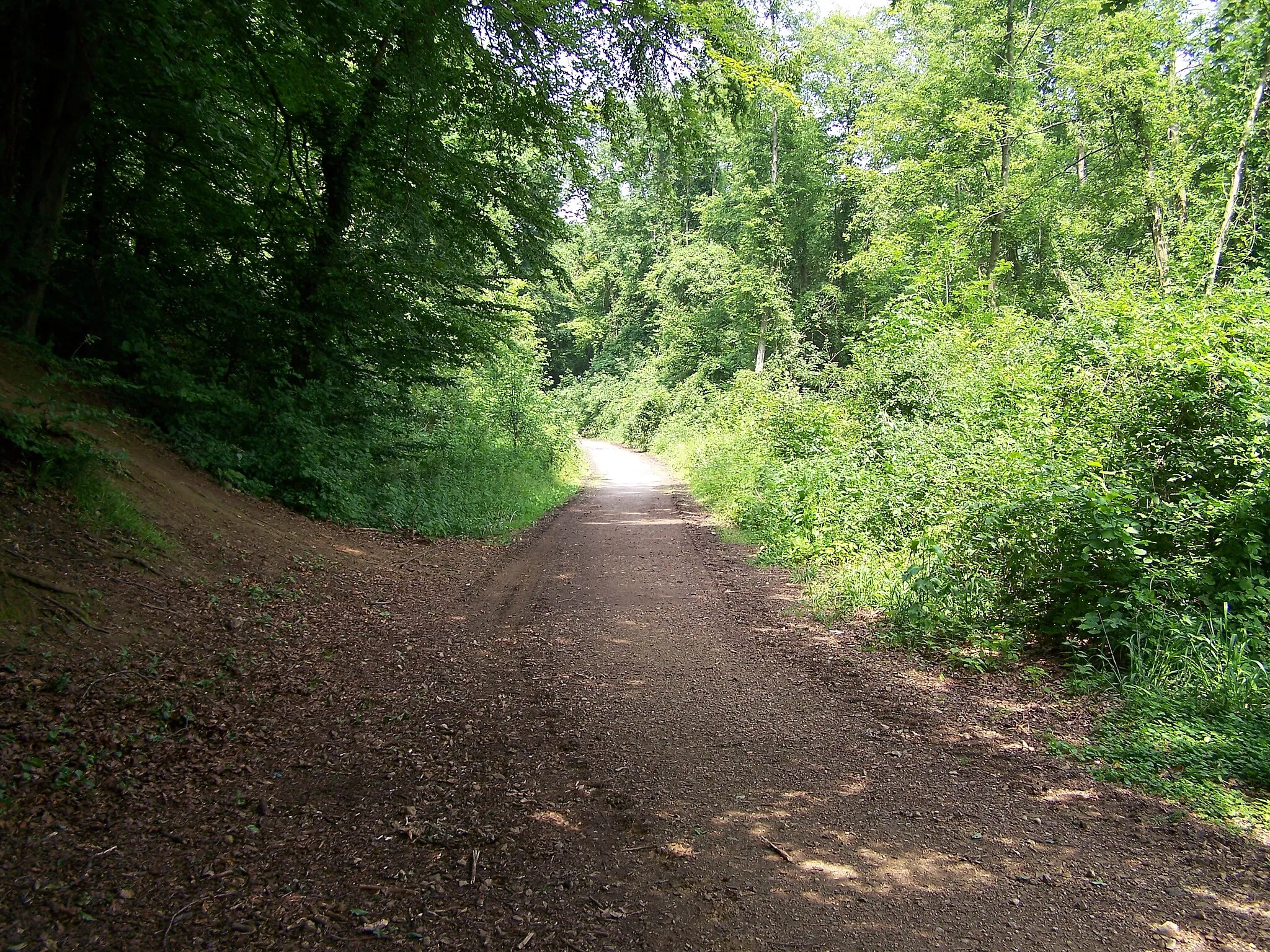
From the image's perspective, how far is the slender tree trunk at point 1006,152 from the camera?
21.0 m

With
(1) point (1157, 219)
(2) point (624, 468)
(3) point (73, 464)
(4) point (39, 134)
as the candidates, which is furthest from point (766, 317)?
(3) point (73, 464)

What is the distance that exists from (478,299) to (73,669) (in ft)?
29.3

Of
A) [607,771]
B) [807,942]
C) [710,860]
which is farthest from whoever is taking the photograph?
[607,771]

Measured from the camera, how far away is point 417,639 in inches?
232

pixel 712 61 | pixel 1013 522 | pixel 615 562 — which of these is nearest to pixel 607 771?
pixel 1013 522

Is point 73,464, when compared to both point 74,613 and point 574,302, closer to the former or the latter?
point 74,613

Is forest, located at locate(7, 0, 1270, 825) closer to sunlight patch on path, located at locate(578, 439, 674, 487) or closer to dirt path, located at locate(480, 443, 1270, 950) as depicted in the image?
dirt path, located at locate(480, 443, 1270, 950)

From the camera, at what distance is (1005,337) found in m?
13.2

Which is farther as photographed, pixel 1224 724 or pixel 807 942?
pixel 1224 724

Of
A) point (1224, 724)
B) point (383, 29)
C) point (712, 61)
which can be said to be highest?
point (712, 61)

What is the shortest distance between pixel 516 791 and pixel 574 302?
11887 mm

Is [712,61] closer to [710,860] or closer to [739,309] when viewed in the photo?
[710,860]

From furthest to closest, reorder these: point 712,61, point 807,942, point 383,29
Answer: point 712,61 < point 383,29 < point 807,942

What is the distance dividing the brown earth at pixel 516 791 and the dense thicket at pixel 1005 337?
103 cm
